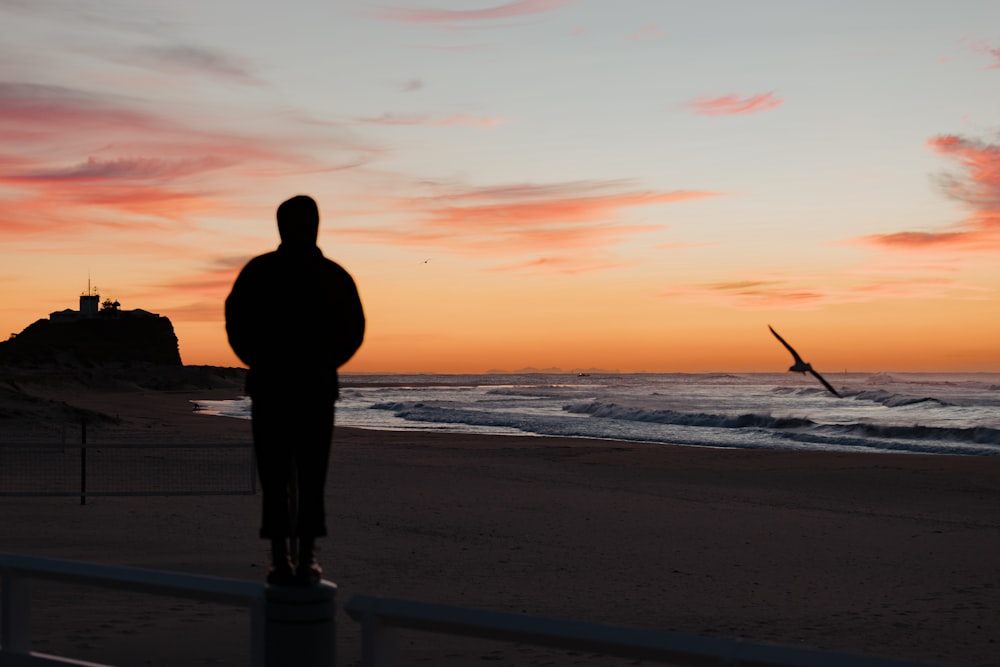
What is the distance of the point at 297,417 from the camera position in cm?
457

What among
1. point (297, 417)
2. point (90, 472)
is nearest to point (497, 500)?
point (90, 472)

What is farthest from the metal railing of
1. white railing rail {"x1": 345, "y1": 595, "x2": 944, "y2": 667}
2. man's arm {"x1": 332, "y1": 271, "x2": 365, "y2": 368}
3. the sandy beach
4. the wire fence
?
the wire fence

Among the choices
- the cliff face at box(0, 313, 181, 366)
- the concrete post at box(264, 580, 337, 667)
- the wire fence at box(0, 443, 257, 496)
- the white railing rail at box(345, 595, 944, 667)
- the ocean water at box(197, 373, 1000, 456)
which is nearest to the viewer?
the white railing rail at box(345, 595, 944, 667)

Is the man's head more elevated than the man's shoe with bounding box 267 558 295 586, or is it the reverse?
the man's head

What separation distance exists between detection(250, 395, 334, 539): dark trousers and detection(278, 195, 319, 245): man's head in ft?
2.31

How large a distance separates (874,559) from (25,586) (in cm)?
1063

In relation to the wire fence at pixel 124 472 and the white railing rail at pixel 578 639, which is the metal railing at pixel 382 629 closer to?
the white railing rail at pixel 578 639

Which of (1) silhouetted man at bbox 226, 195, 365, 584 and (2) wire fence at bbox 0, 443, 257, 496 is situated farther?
(2) wire fence at bbox 0, 443, 257, 496

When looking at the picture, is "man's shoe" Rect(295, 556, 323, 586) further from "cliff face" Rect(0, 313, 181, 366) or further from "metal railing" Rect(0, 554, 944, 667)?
"cliff face" Rect(0, 313, 181, 366)

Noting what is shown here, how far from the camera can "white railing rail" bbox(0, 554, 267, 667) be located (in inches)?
202

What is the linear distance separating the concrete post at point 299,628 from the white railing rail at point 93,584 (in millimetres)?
287

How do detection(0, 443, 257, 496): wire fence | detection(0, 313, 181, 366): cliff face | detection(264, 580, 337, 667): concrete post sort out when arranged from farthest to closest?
1. detection(0, 313, 181, 366): cliff face
2. detection(0, 443, 257, 496): wire fence
3. detection(264, 580, 337, 667): concrete post

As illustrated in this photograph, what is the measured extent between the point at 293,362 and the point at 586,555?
9.56 m

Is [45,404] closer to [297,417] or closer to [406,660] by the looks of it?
[406,660]
